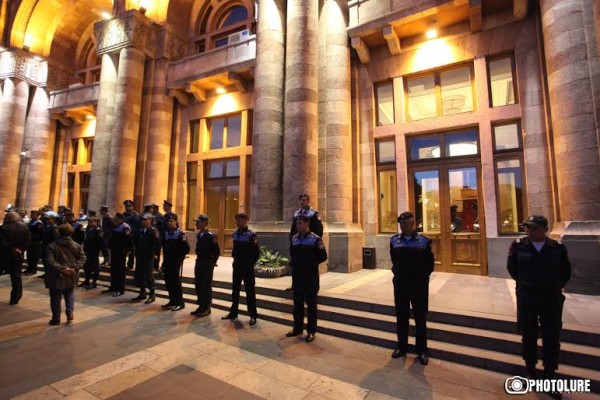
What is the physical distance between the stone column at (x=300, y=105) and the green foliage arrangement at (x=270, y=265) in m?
1.16

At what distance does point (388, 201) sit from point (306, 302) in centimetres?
592

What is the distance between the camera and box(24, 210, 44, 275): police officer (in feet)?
32.4

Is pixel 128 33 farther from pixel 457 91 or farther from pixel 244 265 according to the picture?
pixel 457 91

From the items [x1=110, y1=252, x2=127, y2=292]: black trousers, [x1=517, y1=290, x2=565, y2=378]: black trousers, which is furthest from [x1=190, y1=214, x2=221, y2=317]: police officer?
[x1=517, y1=290, x2=565, y2=378]: black trousers

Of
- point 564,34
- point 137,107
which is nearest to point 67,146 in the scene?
point 137,107

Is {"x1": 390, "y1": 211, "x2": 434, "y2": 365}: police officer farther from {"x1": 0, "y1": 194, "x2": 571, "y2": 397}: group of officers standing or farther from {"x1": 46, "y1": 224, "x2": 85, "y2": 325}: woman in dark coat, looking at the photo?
{"x1": 46, "y1": 224, "x2": 85, "y2": 325}: woman in dark coat

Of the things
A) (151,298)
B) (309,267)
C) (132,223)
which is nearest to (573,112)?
(309,267)

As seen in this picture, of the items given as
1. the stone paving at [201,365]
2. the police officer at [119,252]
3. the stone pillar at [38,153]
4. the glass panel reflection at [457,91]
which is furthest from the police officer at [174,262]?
the stone pillar at [38,153]

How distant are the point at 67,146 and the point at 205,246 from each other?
16.4 meters

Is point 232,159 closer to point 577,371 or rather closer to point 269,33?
point 269,33

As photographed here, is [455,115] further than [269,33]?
No

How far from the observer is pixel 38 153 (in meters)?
17.0

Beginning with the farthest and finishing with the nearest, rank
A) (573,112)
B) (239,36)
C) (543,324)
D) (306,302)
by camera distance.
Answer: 1. (239,36)
2. (573,112)
3. (306,302)
4. (543,324)

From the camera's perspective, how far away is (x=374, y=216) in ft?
32.9
